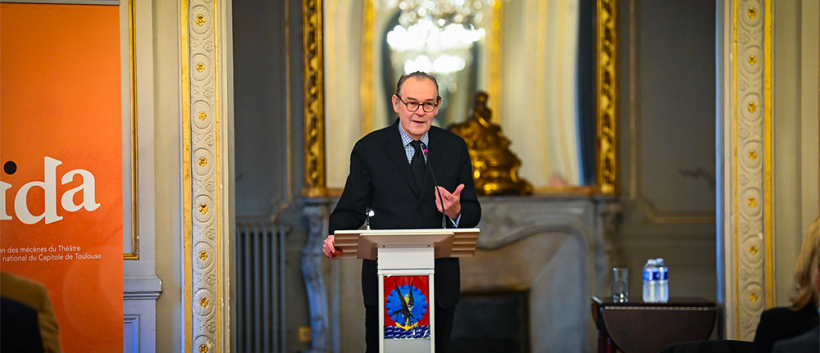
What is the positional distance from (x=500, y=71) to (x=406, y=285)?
3199mm

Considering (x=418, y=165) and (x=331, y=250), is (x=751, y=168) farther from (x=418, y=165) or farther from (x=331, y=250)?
(x=331, y=250)

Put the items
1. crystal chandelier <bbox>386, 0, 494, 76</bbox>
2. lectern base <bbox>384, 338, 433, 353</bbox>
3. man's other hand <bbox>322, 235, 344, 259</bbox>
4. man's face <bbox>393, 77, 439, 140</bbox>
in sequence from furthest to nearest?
crystal chandelier <bbox>386, 0, 494, 76</bbox> → man's face <bbox>393, 77, 439, 140</bbox> → man's other hand <bbox>322, 235, 344, 259</bbox> → lectern base <bbox>384, 338, 433, 353</bbox>

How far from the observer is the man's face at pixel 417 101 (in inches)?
104

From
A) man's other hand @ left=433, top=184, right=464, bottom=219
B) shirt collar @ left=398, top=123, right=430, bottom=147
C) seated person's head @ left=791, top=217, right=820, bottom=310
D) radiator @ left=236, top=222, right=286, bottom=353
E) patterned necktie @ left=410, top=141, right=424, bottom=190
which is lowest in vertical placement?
radiator @ left=236, top=222, right=286, bottom=353

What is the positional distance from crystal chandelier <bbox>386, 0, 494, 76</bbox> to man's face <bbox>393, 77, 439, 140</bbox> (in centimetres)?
262

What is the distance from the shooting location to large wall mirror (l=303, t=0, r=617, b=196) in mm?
5223

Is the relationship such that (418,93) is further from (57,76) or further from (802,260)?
(57,76)

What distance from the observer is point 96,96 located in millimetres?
3182

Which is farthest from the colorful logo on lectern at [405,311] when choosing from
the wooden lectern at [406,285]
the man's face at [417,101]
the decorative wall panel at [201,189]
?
the decorative wall panel at [201,189]

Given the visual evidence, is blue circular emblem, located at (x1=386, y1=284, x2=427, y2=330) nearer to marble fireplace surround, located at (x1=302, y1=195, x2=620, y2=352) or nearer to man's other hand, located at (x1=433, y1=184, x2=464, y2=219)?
man's other hand, located at (x1=433, y1=184, x2=464, y2=219)

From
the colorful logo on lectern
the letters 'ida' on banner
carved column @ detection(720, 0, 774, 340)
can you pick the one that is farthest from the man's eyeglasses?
carved column @ detection(720, 0, 774, 340)

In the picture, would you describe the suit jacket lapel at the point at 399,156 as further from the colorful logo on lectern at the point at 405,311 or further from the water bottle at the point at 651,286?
the water bottle at the point at 651,286

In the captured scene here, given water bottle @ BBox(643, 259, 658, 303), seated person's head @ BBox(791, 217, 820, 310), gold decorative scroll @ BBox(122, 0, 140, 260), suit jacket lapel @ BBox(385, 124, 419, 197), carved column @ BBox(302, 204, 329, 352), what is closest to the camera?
seated person's head @ BBox(791, 217, 820, 310)

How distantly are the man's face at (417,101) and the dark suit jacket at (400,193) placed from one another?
0.11 m
